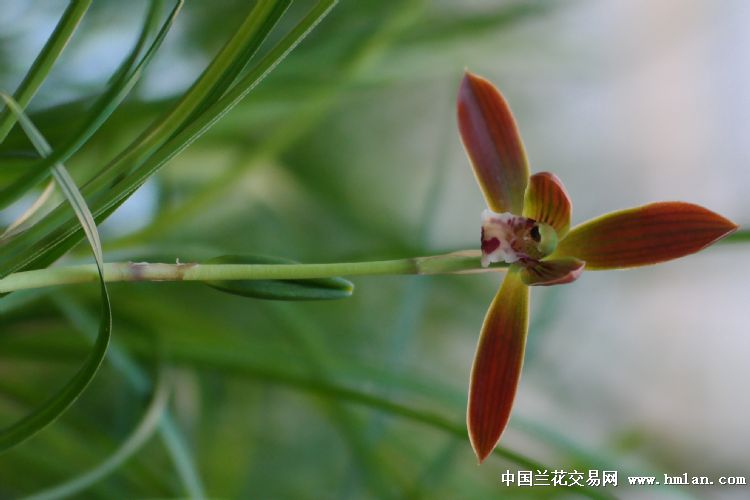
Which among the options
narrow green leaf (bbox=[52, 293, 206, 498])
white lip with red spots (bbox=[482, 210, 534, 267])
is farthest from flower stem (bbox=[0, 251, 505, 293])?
narrow green leaf (bbox=[52, 293, 206, 498])

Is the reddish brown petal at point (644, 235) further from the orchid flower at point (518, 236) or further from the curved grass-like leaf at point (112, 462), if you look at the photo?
the curved grass-like leaf at point (112, 462)

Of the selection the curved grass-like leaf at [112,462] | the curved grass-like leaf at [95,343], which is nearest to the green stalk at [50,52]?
the curved grass-like leaf at [95,343]

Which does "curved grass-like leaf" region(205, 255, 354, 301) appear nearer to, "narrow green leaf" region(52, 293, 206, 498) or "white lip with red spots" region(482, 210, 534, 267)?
"white lip with red spots" region(482, 210, 534, 267)

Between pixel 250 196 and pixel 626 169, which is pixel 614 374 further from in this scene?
pixel 250 196

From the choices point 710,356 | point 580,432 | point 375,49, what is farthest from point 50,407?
point 710,356

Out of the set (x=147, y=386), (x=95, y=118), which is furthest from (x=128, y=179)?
(x=147, y=386)

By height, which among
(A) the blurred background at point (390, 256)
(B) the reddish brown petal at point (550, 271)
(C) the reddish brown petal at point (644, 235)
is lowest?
(B) the reddish brown petal at point (550, 271)
